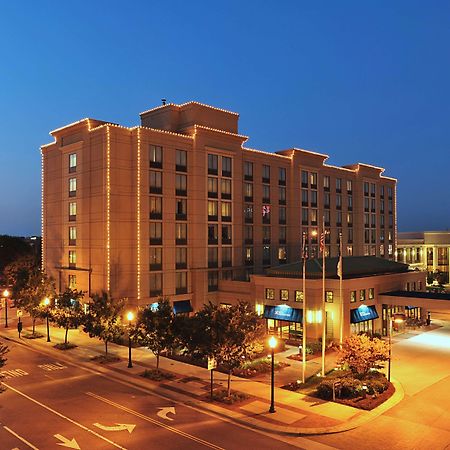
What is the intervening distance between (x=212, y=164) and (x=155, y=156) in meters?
7.84

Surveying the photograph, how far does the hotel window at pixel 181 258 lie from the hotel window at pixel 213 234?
3587mm

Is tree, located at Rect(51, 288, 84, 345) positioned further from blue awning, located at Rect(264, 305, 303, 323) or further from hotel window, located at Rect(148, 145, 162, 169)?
blue awning, located at Rect(264, 305, 303, 323)

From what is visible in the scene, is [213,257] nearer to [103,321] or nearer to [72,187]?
[72,187]

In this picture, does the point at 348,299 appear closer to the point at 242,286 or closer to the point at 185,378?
the point at 242,286

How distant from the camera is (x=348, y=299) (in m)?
43.6

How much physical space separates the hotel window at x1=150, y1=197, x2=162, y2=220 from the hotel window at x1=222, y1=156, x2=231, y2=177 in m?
9.72

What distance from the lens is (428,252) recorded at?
3969 inches

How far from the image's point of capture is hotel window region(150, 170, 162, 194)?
48.8 meters

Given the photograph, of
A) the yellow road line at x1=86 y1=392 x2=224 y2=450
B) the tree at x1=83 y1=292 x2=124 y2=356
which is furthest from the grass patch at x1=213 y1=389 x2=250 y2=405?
the tree at x1=83 y1=292 x2=124 y2=356

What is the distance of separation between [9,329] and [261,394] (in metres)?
34.1

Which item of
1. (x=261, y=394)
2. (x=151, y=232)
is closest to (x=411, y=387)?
(x=261, y=394)

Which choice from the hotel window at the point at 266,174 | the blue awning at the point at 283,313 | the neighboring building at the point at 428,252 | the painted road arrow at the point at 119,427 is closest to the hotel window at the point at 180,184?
the hotel window at the point at 266,174

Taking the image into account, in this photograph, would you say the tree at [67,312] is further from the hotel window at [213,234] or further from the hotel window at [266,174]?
the hotel window at [266,174]

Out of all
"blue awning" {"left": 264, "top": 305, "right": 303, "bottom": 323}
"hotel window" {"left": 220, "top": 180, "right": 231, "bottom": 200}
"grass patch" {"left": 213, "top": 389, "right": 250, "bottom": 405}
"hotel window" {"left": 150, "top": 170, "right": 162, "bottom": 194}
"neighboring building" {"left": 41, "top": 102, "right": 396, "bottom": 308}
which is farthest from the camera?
"hotel window" {"left": 220, "top": 180, "right": 231, "bottom": 200}
